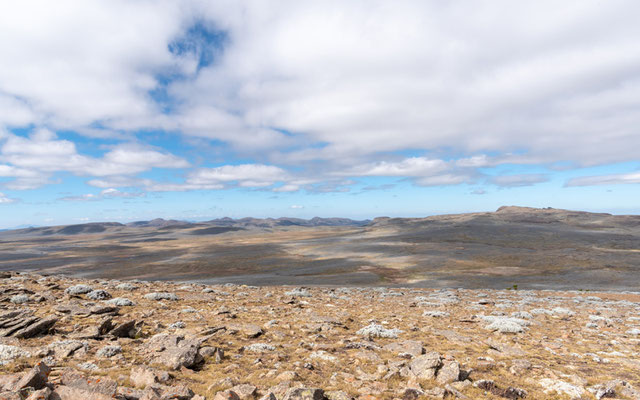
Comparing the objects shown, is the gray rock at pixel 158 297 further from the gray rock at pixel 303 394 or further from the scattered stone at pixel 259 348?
the gray rock at pixel 303 394

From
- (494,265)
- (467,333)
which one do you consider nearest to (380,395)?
(467,333)

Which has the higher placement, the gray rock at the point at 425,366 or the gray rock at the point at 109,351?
the gray rock at the point at 109,351

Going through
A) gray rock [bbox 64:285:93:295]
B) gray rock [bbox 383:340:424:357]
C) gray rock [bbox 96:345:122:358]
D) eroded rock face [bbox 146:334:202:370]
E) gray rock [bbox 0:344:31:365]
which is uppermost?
gray rock [bbox 0:344:31:365]

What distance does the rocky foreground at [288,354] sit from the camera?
6902mm

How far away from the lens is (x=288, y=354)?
948cm

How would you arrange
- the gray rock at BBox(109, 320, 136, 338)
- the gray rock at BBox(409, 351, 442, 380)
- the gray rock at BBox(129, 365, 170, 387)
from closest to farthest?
1. the gray rock at BBox(129, 365, 170, 387)
2. the gray rock at BBox(409, 351, 442, 380)
3. the gray rock at BBox(109, 320, 136, 338)

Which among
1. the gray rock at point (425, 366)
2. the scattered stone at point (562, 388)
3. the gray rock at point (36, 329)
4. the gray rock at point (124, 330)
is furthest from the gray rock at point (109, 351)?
the scattered stone at point (562, 388)

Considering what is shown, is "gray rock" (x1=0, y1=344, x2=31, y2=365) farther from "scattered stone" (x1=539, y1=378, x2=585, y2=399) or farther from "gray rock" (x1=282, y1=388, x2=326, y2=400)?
"scattered stone" (x1=539, y1=378, x2=585, y2=399)

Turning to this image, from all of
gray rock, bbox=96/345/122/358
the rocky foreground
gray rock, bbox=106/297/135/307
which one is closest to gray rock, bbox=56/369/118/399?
the rocky foreground

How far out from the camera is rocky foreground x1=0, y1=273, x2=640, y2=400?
272 inches

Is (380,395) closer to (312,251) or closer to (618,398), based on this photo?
(618,398)

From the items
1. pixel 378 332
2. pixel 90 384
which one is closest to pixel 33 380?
pixel 90 384

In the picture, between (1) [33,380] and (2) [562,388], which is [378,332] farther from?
(1) [33,380]

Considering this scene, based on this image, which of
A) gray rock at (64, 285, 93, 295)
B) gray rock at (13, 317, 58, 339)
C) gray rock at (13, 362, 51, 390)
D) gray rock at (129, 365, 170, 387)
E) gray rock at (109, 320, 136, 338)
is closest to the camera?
gray rock at (13, 362, 51, 390)
